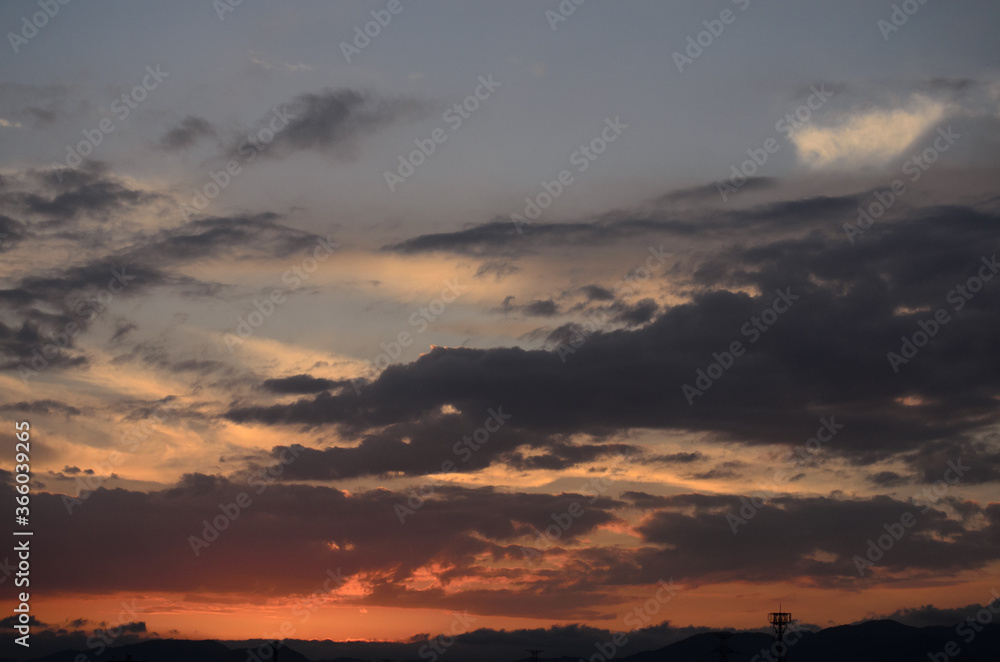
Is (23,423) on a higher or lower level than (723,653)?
higher

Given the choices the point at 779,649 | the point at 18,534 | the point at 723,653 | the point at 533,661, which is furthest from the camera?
the point at 533,661

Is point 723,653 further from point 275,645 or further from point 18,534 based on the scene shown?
point 18,534

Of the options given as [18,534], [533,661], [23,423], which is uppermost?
[23,423]

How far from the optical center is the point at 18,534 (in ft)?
208

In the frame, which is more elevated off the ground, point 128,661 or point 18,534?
point 18,534

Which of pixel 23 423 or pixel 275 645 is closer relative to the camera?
pixel 23 423

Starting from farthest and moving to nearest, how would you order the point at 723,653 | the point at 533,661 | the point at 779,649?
the point at 533,661 < the point at 723,653 < the point at 779,649

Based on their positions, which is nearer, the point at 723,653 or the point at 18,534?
the point at 18,534

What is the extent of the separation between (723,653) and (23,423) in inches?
4793

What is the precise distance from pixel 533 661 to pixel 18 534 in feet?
446

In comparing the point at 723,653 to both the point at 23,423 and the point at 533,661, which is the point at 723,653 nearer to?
the point at 533,661

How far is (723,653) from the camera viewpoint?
152 metres

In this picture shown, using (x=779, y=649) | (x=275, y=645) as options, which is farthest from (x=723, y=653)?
(x=275, y=645)

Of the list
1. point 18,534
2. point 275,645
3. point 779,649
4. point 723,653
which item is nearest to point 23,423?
point 18,534
